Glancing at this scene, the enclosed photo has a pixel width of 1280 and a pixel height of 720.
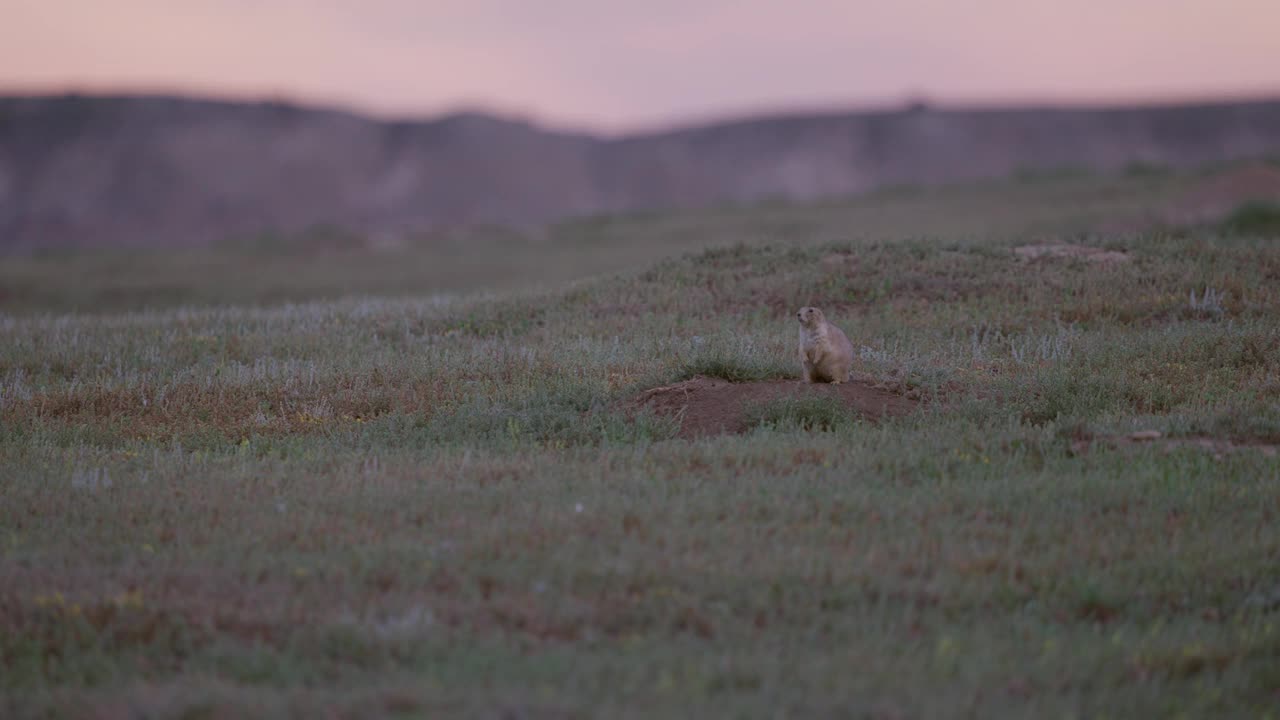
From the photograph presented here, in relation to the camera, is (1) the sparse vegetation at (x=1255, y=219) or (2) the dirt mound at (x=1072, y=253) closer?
(2) the dirt mound at (x=1072, y=253)

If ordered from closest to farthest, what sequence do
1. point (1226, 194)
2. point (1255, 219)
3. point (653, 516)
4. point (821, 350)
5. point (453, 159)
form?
point (653, 516) → point (821, 350) → point (1255, 219) → point (1226, 194) → point (453, 159)

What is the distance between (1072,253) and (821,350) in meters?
6.86

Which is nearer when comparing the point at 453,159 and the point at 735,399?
the point at 735,399

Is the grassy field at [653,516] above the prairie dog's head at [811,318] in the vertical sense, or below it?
below

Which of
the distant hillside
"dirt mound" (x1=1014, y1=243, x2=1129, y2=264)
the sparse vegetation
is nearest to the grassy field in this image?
"dirt mound" (x1=1014, y1=243, x2=1129, y2=264)

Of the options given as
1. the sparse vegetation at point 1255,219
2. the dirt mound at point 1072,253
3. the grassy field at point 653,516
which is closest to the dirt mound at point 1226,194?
the sparse vegetation at point 1255,219

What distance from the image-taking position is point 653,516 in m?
6.21

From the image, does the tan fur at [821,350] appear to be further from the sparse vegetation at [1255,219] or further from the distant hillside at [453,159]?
the distant hillside at [453,159]

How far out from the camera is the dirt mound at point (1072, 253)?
13812 millimetres

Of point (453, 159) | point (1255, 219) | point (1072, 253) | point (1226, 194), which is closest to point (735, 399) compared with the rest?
point (1072, 253)

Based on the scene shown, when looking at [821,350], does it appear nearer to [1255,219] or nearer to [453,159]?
[1255,219]

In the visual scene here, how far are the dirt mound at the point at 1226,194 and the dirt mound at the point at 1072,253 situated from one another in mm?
16247

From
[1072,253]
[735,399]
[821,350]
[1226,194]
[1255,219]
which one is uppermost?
[1226,194]

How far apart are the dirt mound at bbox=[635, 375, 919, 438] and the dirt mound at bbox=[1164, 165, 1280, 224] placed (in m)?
23.2
